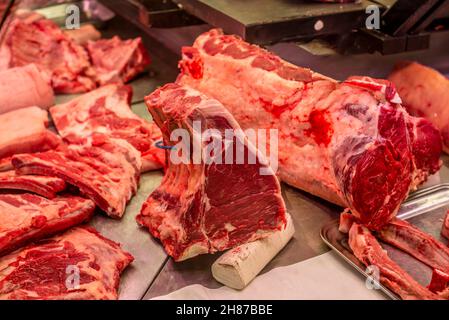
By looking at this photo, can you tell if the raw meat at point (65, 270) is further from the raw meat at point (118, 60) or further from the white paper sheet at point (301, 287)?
the raw meat at point (118, 60)

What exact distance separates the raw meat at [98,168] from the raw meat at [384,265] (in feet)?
3.50

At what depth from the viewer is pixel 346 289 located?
211 cm

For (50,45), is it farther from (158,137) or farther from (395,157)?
(395,157)

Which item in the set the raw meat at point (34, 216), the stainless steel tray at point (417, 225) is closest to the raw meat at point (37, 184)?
the raw meat at point (34, 216)

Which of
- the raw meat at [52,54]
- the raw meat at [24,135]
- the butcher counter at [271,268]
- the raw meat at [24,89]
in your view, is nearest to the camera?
the butcher counter at [271,268]

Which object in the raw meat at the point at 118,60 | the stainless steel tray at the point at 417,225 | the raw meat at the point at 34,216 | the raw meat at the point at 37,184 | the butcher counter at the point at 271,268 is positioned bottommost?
the butcher counter at the point at 271,268

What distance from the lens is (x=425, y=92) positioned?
3178 millimetres

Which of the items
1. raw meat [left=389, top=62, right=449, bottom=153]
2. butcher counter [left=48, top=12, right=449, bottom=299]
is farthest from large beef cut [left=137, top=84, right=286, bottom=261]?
raw meat [left=389, top=62, right=449, bottom=153]

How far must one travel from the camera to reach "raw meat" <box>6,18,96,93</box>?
3971 mm

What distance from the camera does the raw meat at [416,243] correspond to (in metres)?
2.20

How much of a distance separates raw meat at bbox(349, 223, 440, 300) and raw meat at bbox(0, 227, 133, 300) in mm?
910

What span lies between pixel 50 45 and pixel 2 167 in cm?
163

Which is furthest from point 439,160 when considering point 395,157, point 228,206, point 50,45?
point 50,45
